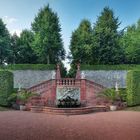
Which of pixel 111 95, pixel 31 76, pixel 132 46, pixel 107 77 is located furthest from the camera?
pixel 132 46

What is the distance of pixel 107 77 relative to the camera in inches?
1394

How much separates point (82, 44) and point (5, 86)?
19868 mm

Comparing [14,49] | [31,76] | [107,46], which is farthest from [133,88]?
[14,49]

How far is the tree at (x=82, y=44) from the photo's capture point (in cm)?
4103

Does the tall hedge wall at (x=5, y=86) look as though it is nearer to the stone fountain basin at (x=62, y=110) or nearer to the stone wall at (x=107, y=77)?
the stone fountain basin at (x=62, y=110)

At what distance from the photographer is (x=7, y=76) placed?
24875 millimetres

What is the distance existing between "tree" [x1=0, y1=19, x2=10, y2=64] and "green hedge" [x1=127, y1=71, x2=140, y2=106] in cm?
2231

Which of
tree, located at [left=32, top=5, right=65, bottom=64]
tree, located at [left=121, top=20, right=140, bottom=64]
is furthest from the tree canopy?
tree, located at [left=121, top=20, right=140, bottom=64]

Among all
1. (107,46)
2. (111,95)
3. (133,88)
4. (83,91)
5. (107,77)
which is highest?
(107,46)

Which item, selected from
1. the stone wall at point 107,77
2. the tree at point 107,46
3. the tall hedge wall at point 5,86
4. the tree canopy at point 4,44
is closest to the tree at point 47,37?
the tree canopy at point 4,44

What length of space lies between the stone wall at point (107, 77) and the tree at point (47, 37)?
25.8ft

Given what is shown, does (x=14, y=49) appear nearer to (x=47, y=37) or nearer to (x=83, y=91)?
(x=47, y=37)

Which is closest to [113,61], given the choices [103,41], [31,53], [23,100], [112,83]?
[103,41]

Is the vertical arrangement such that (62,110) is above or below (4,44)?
below
